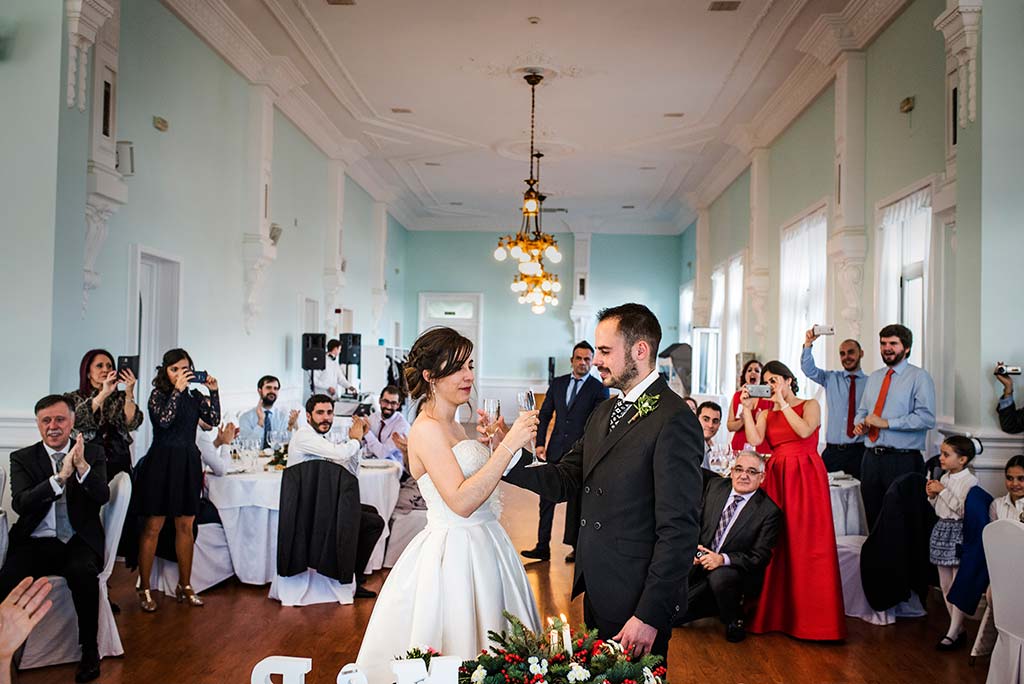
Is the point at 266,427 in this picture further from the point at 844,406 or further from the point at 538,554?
the point at 844,406

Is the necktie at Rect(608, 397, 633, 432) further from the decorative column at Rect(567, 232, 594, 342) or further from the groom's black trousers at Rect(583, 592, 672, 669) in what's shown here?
the decorative column at Rect(567, 232, 594, 342)

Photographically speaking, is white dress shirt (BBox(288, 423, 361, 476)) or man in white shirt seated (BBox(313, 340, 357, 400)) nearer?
white dress shirt (BBox(288, 423, 361, 476))

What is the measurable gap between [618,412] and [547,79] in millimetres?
A: 7402

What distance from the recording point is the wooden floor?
14.0ft

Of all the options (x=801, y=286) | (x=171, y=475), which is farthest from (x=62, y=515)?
(x=801, y=286)

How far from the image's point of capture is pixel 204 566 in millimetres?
5660

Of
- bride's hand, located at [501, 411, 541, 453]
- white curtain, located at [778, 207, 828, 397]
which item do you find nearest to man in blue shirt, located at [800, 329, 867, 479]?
white curtain, located at [778, 207, 828, 397]

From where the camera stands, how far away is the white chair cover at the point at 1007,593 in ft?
10.7

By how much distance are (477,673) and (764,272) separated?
9.79 m

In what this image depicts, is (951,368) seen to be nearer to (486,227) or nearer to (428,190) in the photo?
(428,190)

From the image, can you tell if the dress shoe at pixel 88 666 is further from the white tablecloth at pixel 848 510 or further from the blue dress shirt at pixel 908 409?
the blue dress shirt at pixel 908 409

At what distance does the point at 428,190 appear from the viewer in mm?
16156

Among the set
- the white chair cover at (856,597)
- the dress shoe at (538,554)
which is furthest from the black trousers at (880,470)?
the dress shoe at (538,554)

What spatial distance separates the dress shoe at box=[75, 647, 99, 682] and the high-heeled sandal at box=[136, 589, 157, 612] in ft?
3.32
